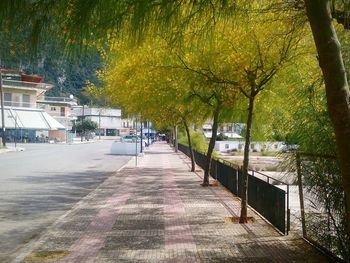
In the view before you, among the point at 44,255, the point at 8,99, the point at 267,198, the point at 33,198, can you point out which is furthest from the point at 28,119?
the point at 44,255

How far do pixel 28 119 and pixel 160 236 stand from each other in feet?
242

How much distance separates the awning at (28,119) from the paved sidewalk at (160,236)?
63309 millimetres

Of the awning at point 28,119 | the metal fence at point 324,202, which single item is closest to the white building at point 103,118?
the awning at point 28,119

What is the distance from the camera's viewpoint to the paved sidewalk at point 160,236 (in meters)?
8.28

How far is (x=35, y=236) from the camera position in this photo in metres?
10.3

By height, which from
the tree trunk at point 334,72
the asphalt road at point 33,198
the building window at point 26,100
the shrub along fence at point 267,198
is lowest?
the asphalt road at point 33,198

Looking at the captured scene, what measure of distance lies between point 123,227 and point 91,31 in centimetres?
649

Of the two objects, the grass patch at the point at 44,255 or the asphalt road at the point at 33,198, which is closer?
the grass patch at the point at 44,255

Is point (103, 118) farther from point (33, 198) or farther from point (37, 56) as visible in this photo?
point (37, 56)

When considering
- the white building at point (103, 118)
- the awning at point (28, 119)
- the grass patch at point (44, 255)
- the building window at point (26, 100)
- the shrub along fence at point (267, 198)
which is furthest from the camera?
the white building at point (103, 118)

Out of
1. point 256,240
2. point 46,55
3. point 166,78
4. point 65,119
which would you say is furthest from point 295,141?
point 65,119

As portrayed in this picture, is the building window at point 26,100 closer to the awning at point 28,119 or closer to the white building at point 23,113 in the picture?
the white building at point 23,113

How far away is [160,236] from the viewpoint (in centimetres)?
987

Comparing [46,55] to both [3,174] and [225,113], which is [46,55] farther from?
[3,174]
